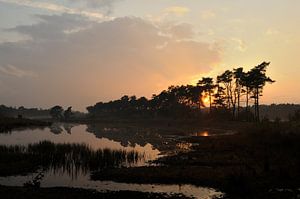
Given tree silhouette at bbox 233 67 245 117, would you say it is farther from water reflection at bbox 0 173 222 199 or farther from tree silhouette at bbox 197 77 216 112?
water reflection at bbox 0 173 222 199

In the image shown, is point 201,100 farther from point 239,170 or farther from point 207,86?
point 239,170

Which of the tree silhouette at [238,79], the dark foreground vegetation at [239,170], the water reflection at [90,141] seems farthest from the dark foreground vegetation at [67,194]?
the tree silhouette at [238,79]

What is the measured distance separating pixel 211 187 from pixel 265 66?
222 feet

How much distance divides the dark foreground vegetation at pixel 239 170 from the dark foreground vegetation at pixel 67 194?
4.31 meters

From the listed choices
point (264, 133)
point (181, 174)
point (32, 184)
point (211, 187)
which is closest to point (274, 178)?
point (211, 187)

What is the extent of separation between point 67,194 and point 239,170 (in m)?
14.3

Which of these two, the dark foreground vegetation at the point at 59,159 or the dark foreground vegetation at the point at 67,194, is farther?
→ the dark foreground vegetation at the point at 59,159

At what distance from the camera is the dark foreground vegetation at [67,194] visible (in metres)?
21.5

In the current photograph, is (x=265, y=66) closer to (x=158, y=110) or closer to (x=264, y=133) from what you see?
(x=264, y=133)

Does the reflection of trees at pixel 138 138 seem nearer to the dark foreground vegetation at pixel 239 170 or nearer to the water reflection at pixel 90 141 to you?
the water reflection at pixel 90 141

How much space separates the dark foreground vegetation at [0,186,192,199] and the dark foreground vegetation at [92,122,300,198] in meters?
4.31

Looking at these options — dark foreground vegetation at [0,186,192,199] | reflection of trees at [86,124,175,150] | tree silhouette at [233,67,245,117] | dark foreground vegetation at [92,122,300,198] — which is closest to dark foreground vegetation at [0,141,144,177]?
dark foreground vegetation at [92,122,300,198]

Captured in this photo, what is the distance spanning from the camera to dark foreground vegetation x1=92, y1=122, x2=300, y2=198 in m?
24.4

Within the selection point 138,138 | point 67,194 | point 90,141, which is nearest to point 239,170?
point 67,194
